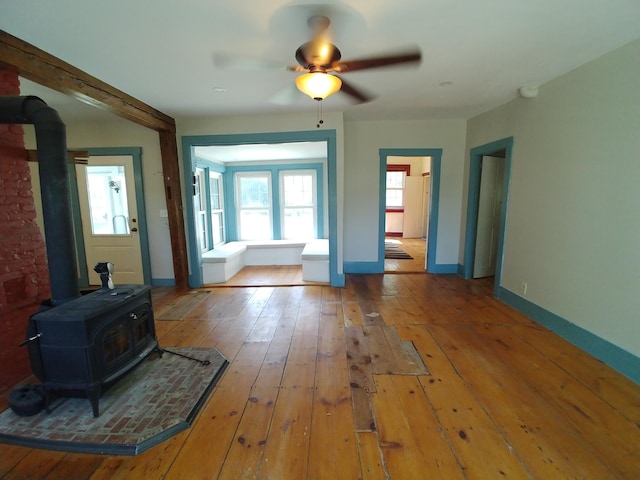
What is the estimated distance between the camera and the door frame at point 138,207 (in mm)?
4148

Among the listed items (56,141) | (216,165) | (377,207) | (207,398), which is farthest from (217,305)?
(216,165)

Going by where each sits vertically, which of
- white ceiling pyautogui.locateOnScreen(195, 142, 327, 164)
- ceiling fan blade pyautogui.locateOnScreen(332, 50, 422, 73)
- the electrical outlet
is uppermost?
A: white ceiling pyautogui.locateOnScreen(195, 142, 327, 164)

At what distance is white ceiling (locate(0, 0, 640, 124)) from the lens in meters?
1.73

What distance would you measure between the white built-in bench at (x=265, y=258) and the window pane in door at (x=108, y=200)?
135 centimetres

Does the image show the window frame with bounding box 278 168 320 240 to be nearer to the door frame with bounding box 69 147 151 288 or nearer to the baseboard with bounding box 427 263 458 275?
the baseboard with bounding box 427 263 458 275

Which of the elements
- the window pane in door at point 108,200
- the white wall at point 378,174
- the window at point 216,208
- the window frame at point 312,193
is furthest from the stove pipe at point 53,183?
the window frame at point 312,193

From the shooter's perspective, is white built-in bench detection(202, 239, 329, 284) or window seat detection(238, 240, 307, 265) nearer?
white built-in bench detection(202, 239, 329, 284)

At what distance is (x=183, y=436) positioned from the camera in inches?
64.1

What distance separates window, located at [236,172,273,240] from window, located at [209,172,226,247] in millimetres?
390

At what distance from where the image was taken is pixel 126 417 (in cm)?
175

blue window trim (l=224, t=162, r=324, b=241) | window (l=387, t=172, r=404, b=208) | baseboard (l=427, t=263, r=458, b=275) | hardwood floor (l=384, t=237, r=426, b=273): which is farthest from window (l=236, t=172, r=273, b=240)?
window (l=387, t=172, r=404, b=208)

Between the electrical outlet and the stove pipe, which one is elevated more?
the stove pipe

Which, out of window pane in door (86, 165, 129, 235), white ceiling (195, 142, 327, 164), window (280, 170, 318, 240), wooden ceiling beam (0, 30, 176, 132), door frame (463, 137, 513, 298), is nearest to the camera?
wooden ceiling beam (0, 30, 176, 132)

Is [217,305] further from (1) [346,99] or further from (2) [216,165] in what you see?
(2) [216,165]
